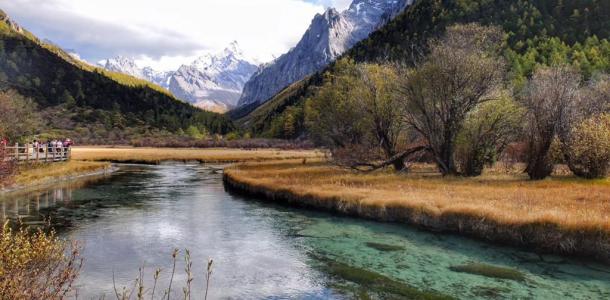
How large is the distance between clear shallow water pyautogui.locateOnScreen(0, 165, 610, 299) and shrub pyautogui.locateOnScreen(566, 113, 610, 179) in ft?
56.3

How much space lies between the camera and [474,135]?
4266 cm

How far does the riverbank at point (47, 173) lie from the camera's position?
150 feet

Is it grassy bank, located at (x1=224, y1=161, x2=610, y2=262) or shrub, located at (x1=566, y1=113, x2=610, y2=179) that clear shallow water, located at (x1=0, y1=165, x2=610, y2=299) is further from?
shrub, located at (x1=566, y1=113, x2=610, y2=179)

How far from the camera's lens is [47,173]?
53.8 m

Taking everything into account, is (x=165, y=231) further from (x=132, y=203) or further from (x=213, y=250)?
(x=132, y=203)

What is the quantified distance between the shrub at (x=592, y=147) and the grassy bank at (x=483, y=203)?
1.35 m

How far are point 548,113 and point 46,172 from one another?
51517 mm

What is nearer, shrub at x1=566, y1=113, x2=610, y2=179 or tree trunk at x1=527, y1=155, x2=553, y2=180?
shrub at x1=566, y1=113, x2=610, y2=179

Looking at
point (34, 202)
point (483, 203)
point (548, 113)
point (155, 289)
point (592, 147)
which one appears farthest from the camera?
point (548, 113)

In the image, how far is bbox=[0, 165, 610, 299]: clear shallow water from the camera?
16.0m

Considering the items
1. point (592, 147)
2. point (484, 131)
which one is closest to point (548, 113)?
point (592, 147)

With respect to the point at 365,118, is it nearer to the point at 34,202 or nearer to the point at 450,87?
the point at 450,87

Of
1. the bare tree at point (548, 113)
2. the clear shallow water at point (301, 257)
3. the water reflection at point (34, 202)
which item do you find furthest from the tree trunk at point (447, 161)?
the water reflection at point (34, 202)

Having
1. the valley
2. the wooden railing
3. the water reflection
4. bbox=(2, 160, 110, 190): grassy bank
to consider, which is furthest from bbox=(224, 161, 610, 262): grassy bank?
the wooden railing
